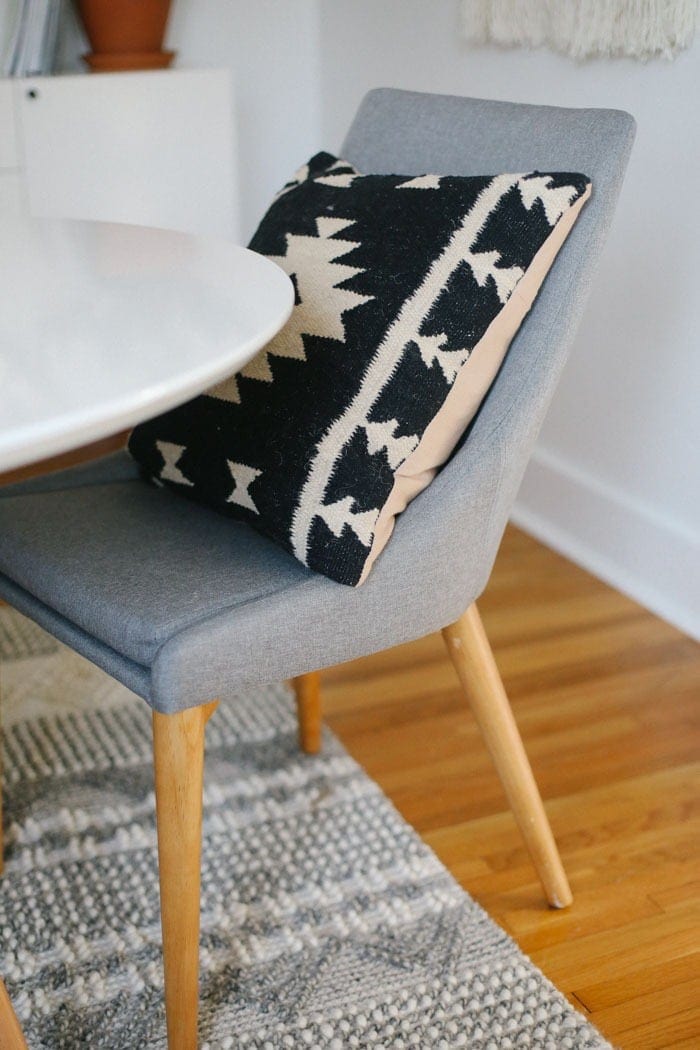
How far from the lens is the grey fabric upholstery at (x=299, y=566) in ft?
3.52

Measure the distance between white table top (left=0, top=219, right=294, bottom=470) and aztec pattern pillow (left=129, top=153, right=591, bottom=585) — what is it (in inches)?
4.0

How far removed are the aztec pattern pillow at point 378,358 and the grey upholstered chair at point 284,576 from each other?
0.10 feet

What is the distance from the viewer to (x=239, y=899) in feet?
4.58

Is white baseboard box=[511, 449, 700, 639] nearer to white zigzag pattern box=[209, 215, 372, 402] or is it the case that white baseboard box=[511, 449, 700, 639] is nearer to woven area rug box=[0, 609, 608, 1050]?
woven area rug box=[0, 609, 608, 1050]

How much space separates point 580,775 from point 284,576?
71 centimetres

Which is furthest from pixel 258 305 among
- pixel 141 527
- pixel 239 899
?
pixel 239 899

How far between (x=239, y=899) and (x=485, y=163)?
89 cm

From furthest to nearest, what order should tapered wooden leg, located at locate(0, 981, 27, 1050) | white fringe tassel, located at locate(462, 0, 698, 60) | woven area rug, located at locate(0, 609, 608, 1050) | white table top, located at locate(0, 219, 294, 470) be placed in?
white fringe tassel, located at locate(462, 0, 698, 60) → woven area rug, located at locate(0, 609, 608, 1050) → tapered wooden leg, located at locate(0, 981, 27, 1050) → white table top, located at locate(0, 219, 294, 470)

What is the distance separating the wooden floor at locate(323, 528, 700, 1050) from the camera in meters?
1.32

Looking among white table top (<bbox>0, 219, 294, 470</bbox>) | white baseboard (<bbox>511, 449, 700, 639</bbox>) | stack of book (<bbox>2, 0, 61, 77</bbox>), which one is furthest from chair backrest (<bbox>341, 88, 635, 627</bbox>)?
stack of book (<bbox>2, 0, 61, 77</bbox>)

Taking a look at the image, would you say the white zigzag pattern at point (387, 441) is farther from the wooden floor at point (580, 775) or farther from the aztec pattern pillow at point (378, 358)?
the wooden floor at point (580, 775)

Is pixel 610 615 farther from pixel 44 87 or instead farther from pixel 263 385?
pixel 44 87

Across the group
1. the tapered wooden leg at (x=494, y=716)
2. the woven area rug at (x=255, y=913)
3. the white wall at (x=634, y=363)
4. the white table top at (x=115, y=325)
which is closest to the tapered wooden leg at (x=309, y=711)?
the woven area rug at (x=255, y=913)

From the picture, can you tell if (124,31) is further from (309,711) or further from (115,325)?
(115,325)
